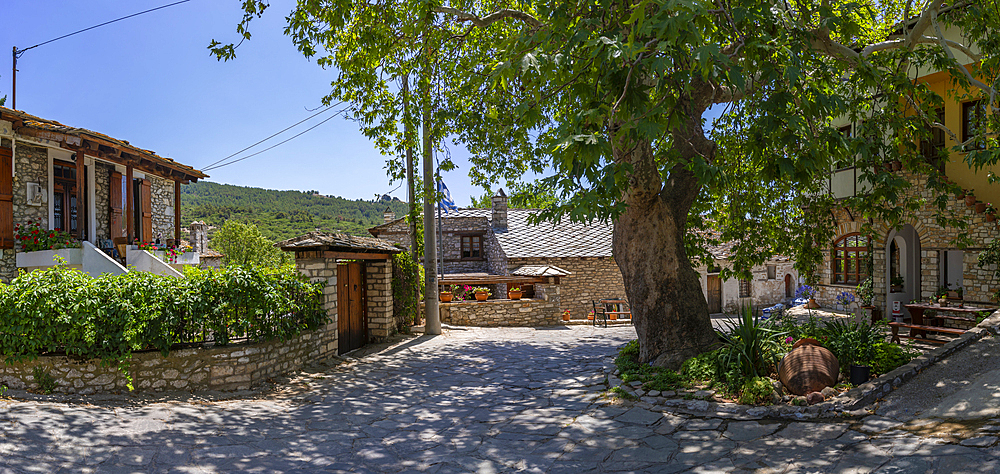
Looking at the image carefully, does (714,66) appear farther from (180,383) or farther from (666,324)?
(180,383)

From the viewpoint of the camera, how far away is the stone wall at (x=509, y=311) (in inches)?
575

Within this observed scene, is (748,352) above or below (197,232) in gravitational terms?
below

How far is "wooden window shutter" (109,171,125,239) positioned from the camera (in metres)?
13.0

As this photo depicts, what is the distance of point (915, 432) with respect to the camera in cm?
458

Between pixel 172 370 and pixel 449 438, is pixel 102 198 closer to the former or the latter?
pixel 172 370

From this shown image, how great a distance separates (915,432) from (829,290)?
12.1 m

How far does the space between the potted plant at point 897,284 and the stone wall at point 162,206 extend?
18.6 meters

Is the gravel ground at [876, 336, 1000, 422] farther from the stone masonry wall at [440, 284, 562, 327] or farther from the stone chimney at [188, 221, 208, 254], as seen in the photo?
the stone chimney at [188, 221, 208, 254]

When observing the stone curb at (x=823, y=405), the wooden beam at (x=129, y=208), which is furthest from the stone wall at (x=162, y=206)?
the stone curb at (x=823, y=405)

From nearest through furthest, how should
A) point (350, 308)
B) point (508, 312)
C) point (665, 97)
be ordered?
point (665, 97) → point (350, 308) → point (508, 312)

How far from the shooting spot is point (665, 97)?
173 inches

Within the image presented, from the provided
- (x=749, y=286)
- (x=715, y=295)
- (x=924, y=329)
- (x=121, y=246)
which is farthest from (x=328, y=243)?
(x=749, y=286)

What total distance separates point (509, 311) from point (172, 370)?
941cm

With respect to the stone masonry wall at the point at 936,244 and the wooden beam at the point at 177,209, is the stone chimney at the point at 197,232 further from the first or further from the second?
the stone masonry wall at the point at 936,244
